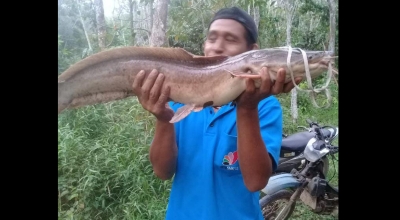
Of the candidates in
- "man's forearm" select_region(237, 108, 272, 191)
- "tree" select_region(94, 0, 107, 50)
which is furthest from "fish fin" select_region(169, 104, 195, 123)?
"tree" select_region(94, 0, 107, 50)

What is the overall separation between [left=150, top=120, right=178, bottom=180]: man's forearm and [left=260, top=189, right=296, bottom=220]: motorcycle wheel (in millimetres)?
2183

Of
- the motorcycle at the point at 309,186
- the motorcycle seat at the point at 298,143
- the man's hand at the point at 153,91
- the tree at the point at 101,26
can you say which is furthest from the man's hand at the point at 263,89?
the tree at the point at 101,26

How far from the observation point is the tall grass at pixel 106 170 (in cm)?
402

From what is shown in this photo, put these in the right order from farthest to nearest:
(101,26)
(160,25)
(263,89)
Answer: (101,26)
(160,25)
(263,89)

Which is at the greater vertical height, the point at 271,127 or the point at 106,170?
the point at 271,127

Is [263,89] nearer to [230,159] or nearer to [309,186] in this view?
[230,159]

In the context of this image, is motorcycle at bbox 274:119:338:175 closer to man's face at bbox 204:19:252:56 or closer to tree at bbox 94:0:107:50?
man's face at bbox 204:19:252:56

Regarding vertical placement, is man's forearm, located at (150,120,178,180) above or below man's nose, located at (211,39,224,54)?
below

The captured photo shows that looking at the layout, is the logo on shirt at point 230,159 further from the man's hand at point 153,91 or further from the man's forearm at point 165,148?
the man's hand at point 153,91

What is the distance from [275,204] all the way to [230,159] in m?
2.41

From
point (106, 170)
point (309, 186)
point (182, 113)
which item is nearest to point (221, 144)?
point (182, 113)

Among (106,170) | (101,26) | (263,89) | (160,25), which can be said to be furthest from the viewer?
(101,26)

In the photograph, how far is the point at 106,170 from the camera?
4191mm

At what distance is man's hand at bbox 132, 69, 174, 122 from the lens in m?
1.77
